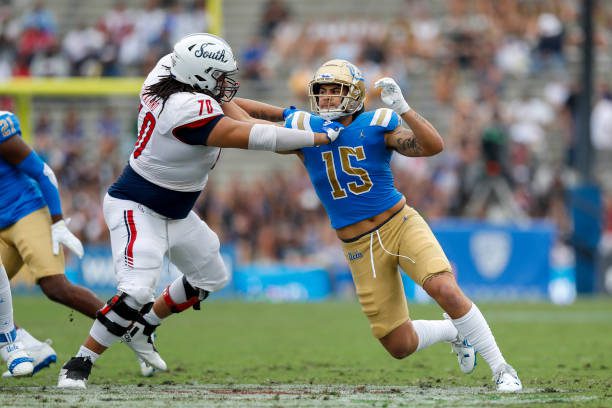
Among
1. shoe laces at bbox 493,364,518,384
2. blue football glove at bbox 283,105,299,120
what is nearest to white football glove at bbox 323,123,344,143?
blue football glove at bbox 283,105,299,120

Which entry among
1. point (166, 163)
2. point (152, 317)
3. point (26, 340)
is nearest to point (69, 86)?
point (26, 340)

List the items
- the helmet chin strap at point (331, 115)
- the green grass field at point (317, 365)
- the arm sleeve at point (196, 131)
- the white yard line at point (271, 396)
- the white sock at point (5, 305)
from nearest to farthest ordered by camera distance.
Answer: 1. the white yard line at point (271, 396)
2. the green grass field at point (317, 365)
3. the arm sleeve at point (196, 131)
4. the helmet chin strap at point (331, 115)
5. the white sock at point (5, 305)

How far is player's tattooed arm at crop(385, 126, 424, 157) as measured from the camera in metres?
6.43

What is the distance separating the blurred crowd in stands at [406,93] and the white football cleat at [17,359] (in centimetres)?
837

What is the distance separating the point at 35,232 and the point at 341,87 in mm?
2293

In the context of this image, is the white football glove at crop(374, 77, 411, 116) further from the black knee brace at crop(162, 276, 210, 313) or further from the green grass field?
the black knee brace at crop(162, 276, 210, 313)

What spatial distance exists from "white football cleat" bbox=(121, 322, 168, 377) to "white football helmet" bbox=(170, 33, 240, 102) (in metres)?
1.63

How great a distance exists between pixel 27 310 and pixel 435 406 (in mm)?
8853

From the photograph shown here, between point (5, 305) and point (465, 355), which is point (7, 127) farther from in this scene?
point (465, 355)

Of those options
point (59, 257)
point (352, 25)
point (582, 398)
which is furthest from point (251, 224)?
point (582, 398)

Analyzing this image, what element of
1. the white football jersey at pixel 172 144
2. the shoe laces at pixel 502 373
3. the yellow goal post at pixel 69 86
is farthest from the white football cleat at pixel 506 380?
the yellow goal post at pixel 69 86

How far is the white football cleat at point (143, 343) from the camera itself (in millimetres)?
7230

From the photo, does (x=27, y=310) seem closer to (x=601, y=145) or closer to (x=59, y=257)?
(x=59, y=257)

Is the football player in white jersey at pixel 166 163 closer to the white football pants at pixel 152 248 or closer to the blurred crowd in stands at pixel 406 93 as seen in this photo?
the white football pants at pixel 152 248
